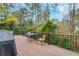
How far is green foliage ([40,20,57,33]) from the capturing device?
4004 millimetres

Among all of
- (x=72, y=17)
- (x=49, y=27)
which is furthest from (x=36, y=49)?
(x=72, y=17)

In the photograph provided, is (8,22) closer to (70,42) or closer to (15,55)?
(15,55)

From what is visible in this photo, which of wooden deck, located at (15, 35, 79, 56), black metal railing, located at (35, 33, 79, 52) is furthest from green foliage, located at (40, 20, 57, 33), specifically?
wooden deck, located at (15, 35, 79, 56)

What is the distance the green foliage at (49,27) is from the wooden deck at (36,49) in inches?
9.3

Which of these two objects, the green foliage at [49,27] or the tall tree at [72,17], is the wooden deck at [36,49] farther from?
the tall tree at [72,17]

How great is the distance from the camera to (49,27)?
3998 mm

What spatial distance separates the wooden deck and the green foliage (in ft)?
0.77

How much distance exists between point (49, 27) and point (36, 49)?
40 centimetres

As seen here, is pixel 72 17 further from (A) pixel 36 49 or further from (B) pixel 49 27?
(A) pixel 36 49

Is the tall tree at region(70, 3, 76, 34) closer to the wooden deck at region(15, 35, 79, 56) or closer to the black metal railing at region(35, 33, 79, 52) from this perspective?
the black metal railing at region(35, 33, 79, 52)

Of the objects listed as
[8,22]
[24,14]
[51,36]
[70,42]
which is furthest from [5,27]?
[70,42]

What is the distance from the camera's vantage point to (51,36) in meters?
4.03

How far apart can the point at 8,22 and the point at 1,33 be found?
7.8 inches

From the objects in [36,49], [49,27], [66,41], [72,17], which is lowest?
[36,49]
